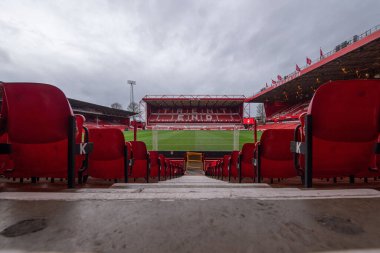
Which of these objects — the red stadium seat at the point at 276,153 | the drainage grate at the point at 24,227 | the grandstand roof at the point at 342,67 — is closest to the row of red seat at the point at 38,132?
the drainage grate at the point at 24,227

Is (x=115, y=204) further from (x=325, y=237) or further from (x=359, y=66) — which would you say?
(x=359, y=66)

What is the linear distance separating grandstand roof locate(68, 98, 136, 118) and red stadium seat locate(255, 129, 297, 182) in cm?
3444

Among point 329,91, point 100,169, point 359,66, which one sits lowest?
point 100,169

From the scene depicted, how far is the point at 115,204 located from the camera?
119 cm

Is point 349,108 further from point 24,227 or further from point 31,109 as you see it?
point 31,109

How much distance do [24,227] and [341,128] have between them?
2488mm

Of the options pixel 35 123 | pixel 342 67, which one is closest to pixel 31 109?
pixel 35 123

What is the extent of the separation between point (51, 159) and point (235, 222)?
1.90 meters

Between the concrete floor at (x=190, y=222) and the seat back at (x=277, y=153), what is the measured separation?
1539 mm

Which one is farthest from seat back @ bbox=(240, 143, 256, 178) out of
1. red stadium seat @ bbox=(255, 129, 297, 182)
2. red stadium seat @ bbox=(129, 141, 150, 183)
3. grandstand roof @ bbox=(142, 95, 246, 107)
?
grandstand roof @ bbox=(142, 95, 246, 107)

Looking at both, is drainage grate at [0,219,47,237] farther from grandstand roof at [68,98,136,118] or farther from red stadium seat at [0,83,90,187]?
grandstand roof at [68,98,136,118]

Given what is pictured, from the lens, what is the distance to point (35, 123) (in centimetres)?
176

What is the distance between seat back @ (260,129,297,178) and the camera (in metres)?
2.91

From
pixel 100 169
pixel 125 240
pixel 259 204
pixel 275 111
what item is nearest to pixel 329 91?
pixel 259 204
